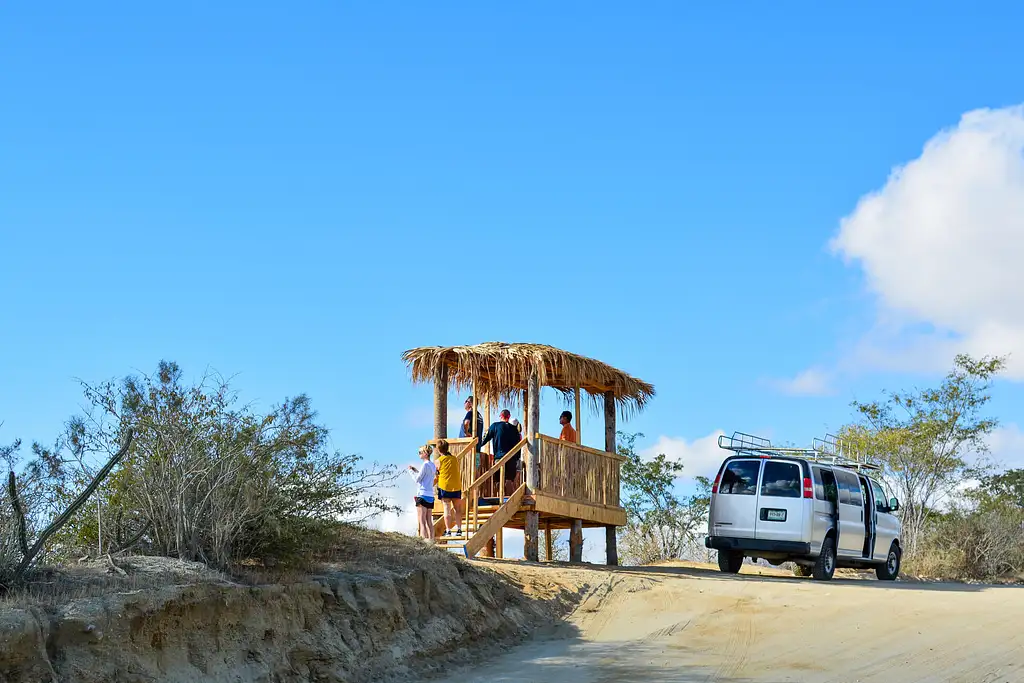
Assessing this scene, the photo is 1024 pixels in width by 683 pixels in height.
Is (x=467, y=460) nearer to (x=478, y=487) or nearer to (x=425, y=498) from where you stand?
(x=478, y=487)

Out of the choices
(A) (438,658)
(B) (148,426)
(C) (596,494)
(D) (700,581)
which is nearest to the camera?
(B) (148,426)

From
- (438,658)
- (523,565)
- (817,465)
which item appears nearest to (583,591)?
(523,565)

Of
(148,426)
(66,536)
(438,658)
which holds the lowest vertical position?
(438,658)

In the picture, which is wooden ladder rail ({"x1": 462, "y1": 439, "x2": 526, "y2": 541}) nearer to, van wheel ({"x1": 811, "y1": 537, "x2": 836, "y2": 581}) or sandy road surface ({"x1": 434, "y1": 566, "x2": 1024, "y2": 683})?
sandy road surface ({"x1": 434, "y1": 566, "x2": 1024, "y2": 683})

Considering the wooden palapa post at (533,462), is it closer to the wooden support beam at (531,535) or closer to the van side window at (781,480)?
the wooden support beam at (531,535)

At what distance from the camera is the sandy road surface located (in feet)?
37.2

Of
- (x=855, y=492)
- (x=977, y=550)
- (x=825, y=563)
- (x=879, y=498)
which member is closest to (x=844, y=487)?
(x=855, y=492)

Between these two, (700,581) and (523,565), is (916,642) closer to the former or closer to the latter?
(700,581)

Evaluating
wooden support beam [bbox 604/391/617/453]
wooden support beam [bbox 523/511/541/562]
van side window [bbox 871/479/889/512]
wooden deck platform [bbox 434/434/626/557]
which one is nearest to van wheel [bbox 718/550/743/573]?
wooden deck platform [bbox 434/434/626/557]

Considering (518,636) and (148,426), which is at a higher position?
(148,426)

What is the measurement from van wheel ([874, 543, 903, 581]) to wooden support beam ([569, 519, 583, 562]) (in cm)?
504

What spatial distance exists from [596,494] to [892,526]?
5120 millimetres

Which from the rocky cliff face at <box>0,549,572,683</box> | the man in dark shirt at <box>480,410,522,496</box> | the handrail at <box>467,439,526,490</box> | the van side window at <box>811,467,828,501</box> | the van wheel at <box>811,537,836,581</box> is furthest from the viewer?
the man in dark shirt at <box>480,410,522,496</box>

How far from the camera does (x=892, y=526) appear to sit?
806 inches
